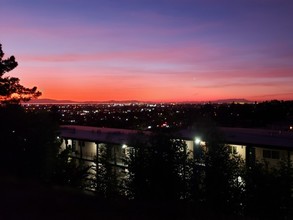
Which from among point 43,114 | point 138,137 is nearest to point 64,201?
point 138,137

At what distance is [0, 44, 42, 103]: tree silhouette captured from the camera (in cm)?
2862

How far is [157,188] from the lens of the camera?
1609cm

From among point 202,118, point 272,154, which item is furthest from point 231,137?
point 202,118

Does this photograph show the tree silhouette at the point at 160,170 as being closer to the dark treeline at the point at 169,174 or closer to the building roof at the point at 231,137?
the dark treeline at the point at 169,174

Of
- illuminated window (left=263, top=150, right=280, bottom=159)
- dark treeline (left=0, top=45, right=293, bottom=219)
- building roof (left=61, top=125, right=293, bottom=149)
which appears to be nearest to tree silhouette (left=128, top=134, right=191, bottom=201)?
dark treeline (left=0, top=45, right=293, bottom=219)

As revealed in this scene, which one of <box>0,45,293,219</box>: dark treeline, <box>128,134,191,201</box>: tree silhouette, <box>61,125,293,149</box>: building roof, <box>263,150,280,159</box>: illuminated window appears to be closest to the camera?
<box>0,45,293,219</box>: dark treeline

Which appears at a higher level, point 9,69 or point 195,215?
point 9,69

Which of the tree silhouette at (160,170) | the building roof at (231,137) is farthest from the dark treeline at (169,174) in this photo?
the building roof at (231,137)

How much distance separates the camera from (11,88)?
96.2 ft

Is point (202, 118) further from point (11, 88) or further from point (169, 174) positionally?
point (11, 88)

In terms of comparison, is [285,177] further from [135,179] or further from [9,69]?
[9,69]

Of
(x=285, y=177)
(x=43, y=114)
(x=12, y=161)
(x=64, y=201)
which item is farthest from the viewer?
(x=43, y=114)

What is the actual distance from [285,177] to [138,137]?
7110 mm

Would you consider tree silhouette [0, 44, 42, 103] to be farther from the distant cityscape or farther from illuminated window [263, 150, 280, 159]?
illuminated window [263, 150, 280, 159]
